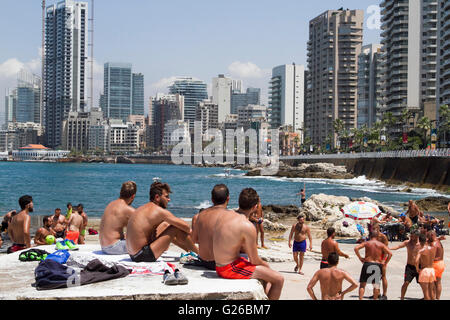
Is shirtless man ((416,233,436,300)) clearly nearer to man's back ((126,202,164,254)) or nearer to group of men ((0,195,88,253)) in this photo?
man's back ((126,202,164,254))

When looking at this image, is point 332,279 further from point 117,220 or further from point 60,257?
point 60,257

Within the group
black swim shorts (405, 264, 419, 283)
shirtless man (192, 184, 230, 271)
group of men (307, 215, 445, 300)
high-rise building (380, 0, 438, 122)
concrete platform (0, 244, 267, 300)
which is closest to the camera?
concrete platform (0, 244, 267, 300)

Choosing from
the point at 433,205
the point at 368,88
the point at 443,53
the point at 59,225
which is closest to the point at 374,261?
the point at 59,225

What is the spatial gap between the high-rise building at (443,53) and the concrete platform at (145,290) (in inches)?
3483

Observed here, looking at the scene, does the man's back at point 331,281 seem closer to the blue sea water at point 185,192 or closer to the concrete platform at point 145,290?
the concrete platform at point 145,290

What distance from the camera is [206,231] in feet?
26.8

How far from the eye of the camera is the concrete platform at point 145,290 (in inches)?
264

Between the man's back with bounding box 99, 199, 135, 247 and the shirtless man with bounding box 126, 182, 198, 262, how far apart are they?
100 centimetres

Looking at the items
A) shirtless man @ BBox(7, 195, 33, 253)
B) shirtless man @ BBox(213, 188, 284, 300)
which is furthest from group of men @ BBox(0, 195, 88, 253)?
shirtless man @ BBox(213, 188, 284, 300)

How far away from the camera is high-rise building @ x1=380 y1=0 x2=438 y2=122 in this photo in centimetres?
11088

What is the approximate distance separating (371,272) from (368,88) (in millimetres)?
141334

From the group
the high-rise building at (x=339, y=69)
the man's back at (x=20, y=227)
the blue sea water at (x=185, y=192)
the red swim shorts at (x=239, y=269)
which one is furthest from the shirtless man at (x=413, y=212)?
the high-rise building at (x=339, y=69)
